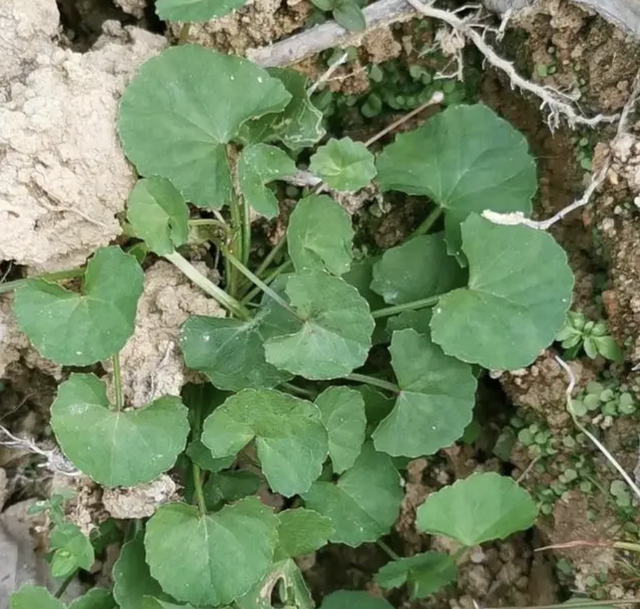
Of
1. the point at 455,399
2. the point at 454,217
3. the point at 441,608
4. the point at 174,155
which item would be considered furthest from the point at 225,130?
the point at 441,608

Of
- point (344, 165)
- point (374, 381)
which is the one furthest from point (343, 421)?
point (344, 165)

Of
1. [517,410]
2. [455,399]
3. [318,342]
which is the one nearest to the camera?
[318,342]

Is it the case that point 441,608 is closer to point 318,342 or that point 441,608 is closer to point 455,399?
point 455,399

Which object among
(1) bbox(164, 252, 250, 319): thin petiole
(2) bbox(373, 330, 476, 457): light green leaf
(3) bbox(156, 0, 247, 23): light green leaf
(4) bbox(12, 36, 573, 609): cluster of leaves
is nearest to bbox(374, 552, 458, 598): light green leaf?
(4) bbox(12, 36, 573, 609): cluster of leaves

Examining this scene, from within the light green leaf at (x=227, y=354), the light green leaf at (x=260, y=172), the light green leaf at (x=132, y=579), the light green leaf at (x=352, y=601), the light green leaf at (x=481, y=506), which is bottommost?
the light green leaf at (x=132, y=579)

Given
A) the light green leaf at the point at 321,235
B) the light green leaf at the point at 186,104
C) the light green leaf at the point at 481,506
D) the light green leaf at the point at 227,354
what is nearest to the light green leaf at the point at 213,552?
the light green leaf at the point at 227,354

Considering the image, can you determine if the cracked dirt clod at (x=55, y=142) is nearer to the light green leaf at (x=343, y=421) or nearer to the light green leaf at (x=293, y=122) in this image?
the light green leaf at (x=293, y=122)

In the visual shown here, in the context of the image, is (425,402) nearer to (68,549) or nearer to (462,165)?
(462,165)

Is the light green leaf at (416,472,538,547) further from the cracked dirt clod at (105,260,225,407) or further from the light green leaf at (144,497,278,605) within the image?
the cracked dirt clod at (105,260,225,407)
